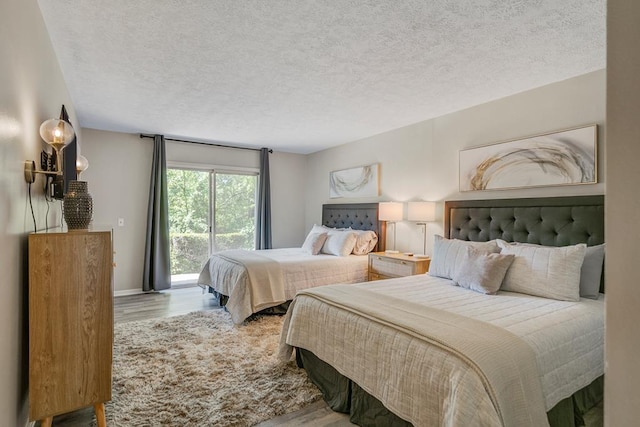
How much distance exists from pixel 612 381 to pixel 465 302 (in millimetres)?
1743

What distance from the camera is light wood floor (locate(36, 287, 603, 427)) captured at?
2.00 meters

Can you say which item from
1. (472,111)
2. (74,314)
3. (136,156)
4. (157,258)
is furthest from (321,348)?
(136,156)

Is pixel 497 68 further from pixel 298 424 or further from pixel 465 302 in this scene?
pixel 298 424

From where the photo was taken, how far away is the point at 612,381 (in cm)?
60

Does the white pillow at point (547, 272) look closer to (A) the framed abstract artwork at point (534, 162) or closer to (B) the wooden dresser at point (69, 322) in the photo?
(A) the framed abstract artwork at point (534, 162)

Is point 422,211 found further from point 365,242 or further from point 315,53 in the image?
point 315,53

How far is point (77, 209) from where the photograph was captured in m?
1.88

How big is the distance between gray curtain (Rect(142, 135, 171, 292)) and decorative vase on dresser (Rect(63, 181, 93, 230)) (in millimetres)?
3245

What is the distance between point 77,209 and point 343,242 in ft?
10.5

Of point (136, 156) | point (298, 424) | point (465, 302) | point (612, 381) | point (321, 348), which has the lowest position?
point (298, 424)

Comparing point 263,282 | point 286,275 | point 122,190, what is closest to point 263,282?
point 263,282

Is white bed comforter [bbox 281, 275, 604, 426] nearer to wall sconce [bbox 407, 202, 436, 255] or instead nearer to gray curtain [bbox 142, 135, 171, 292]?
wall sconce [bbox 407, 202, 436, 255]

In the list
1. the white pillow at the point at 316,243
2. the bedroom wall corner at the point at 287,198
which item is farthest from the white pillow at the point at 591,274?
the bedroom wall corner at the point at 287,198

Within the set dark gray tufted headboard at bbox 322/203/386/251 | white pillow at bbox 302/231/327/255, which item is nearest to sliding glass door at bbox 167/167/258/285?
dark gray tufted headboard at bbox 322/203/386/251
